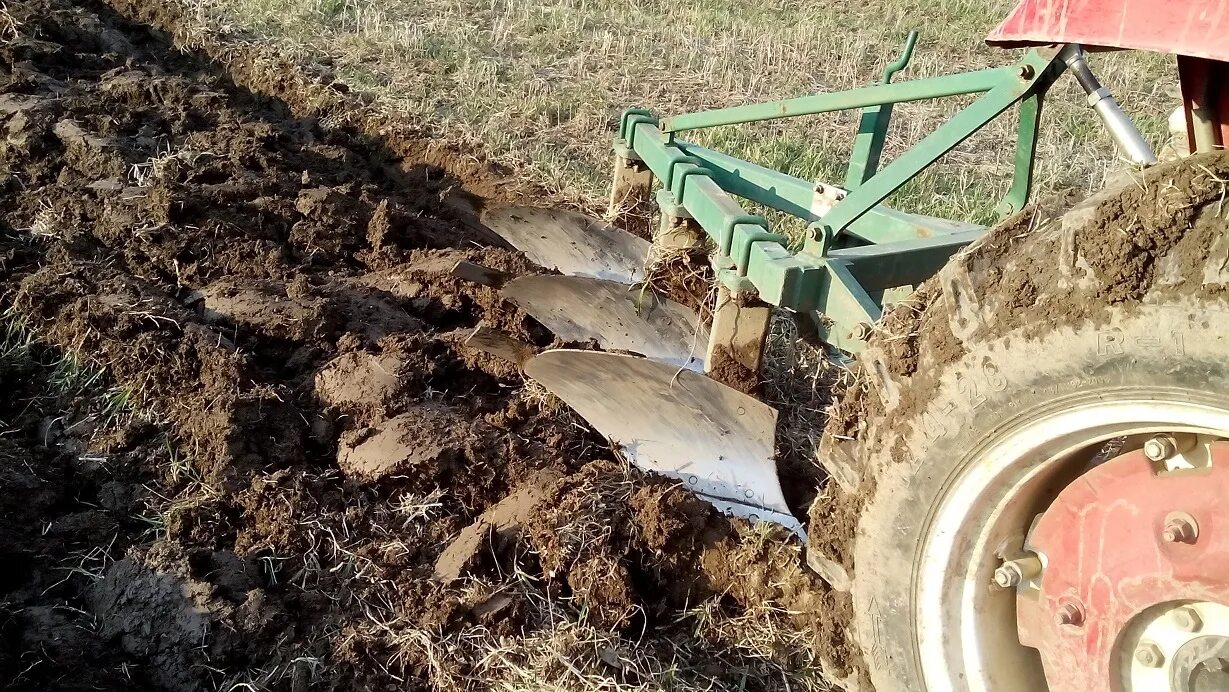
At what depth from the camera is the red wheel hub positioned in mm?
1479

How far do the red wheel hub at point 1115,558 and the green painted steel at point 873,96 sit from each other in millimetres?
1267

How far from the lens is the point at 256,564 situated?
261cm

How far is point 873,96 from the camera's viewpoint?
111 inches

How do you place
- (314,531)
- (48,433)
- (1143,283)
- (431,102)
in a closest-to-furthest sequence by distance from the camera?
(1143,283) → (314,531) → (48,433) → (431,102)

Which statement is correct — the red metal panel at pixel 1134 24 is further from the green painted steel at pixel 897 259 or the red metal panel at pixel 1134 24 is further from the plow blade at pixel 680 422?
the plow blade at pixel 680 422

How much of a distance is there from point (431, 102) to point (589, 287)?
2963 mm

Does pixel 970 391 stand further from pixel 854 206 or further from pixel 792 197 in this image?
pixel 792 197

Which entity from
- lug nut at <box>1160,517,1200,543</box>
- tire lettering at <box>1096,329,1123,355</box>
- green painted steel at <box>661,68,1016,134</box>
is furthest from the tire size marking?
green painted steel at <box>661,68,1016,134</box>

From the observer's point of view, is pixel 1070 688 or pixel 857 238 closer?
pixel 1070 688

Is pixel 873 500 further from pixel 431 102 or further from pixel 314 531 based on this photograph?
pixel 431 102

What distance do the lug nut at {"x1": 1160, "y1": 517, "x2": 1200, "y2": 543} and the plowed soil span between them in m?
0.75

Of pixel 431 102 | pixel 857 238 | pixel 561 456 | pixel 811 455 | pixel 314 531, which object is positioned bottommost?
pixel 314 531

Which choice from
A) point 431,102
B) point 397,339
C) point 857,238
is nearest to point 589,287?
point 397,339

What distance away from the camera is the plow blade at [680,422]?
9.63ft
